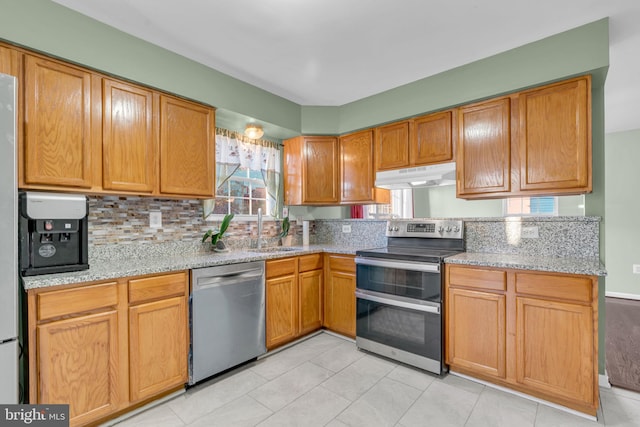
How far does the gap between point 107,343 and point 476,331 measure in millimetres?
2419

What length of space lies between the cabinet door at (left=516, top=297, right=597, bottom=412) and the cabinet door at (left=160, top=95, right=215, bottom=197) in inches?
99.3

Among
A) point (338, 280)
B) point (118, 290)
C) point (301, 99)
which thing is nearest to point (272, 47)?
point (301, 99)

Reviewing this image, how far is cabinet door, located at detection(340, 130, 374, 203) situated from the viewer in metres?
3.24

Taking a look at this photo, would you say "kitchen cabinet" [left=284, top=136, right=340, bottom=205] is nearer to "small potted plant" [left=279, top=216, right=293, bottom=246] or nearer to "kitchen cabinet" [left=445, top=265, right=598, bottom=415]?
"small potted plant" [left=279, top=216, right=293, bottom=246]

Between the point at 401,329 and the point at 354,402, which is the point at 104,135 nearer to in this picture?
the point at 354,402

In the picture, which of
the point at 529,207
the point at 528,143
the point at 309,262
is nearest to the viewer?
the point at 528,143

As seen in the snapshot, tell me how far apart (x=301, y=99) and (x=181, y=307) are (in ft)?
7.65

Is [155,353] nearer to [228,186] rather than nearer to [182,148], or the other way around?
[182,148]

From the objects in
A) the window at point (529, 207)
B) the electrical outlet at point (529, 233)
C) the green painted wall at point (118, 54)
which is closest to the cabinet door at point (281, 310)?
the green painted wall at point (118, 54)

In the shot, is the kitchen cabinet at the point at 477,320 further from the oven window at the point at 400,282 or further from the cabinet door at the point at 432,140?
the cabinet door at the point at 432,140

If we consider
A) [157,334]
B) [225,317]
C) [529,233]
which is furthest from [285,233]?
[529,233]

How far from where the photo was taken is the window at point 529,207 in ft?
11.7

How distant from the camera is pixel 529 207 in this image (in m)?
3.60

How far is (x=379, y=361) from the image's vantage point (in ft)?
8.47
